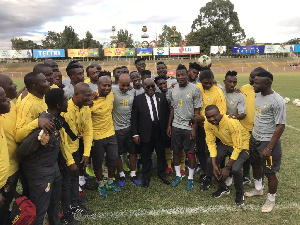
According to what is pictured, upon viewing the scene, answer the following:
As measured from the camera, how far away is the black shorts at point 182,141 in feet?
16.6

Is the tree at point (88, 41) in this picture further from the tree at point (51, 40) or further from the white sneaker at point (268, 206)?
the white sneaker at point (268, 206)

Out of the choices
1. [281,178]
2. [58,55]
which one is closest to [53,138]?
[281,178]

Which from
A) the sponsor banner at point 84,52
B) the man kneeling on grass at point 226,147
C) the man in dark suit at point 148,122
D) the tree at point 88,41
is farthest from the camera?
the tree at point 88,41

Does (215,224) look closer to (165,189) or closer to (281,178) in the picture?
(165,189)

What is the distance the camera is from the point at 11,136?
2.83 m

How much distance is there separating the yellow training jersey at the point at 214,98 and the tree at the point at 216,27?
2671 inches

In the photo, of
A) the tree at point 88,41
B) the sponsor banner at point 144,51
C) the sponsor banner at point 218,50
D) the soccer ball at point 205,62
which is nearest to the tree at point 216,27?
the sponsor banner at point 218,50

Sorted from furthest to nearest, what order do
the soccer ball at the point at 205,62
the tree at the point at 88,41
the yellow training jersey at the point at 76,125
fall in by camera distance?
the tree at the point at 88,41 → the soccer ball at the point at 205,62 → the yellow training jersey at the point at 76,125

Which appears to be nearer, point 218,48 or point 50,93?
point 50,93

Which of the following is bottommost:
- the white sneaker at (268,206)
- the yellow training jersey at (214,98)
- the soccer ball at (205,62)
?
the white sneaker at (268,206)

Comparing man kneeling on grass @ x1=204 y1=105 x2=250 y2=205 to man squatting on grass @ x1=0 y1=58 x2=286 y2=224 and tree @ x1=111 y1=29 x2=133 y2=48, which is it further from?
tree @ x1=111 y1=29 x2=133 y2=48

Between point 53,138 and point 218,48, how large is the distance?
6542 centimetres

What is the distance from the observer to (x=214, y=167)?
450 centimetres

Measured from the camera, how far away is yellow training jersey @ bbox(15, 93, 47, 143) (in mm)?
2781
